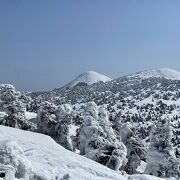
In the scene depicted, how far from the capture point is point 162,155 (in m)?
56.8

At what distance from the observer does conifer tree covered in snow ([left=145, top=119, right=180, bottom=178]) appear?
5531 cm

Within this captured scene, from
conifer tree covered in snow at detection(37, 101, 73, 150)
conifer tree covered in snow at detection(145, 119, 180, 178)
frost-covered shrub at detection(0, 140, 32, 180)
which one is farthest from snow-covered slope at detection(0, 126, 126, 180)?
conifer tree covered in snow at detection(37, 101, 73, 150)

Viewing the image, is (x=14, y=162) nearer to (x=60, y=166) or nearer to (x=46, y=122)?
(x=60, y=166)

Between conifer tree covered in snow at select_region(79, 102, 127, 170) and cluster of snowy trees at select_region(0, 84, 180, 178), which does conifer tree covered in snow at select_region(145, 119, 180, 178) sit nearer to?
cluster of snowy trees at select_region(0, 84, 180, 178)

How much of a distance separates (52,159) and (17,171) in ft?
18.9

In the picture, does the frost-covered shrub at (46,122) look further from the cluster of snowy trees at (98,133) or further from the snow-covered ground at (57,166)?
the snow-covered ground at (57,166)

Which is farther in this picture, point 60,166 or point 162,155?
point 162,155

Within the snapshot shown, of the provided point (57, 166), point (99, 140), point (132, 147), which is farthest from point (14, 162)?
point (132, 147)

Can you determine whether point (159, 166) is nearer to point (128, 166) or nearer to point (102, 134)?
point (102, 134)

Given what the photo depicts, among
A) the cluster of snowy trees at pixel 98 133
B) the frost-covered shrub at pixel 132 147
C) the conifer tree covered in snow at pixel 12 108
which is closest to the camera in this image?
the cluster of snowy trees at pixel 98 133

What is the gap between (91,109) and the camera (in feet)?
214

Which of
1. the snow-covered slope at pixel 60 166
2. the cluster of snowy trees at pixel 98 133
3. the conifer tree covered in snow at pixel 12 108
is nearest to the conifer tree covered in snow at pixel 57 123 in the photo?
the cluster of snowy trees at pixel 98 133

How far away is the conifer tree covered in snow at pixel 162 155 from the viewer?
5531 cm

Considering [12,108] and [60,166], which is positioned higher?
[60,166]
